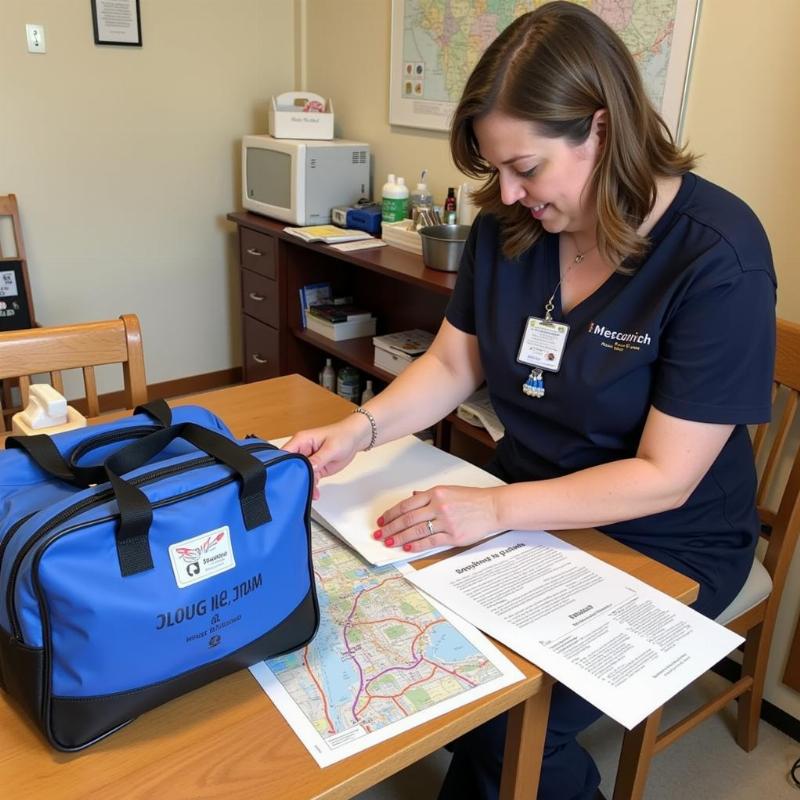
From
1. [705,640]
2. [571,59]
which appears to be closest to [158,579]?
[705,640]

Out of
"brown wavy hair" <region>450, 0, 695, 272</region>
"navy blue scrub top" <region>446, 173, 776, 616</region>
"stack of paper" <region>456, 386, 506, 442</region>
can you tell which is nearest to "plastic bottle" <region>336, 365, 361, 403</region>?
"stack of paper" <region>456, 386, 506, 442</region>

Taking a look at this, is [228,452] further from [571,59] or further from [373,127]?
[373,127]

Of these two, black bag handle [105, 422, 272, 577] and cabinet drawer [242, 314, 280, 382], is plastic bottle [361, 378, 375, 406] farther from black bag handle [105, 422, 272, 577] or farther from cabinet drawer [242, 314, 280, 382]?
black bag handle [105, 422, 272, 577]

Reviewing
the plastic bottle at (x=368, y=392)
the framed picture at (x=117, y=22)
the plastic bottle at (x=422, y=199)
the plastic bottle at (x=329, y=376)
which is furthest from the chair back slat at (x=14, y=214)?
the plastic bottle at (x=422, y=199)

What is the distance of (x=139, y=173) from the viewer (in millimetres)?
3123

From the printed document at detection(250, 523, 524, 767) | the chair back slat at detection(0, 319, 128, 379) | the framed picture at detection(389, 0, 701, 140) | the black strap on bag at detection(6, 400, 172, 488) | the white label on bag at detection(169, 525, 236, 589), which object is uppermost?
the framed picture at detection(389, 0, 701, 140)

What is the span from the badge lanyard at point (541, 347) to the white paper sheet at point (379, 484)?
0.54 ft

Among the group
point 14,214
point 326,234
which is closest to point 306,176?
point 326,234

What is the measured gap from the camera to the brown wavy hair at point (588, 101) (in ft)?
3.46

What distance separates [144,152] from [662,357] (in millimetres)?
2593

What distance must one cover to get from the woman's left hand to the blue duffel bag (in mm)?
243

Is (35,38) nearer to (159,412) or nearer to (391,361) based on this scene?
(391,361)

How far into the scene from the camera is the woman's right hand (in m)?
1.19

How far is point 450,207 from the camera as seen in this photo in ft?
8.20
